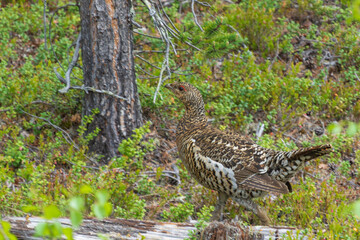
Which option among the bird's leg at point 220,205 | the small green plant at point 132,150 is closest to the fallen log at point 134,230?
the bird's leg at point 220,205

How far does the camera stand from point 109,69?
604 cm

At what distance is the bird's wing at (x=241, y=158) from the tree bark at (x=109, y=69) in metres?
1.51

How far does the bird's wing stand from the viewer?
4.81m

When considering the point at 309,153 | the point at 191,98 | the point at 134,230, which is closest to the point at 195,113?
the point at 191,98

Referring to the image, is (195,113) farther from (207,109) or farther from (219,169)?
(207,109)

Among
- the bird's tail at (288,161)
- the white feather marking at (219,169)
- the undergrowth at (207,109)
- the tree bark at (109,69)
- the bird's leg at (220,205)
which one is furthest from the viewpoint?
the tree bark at (109,69)

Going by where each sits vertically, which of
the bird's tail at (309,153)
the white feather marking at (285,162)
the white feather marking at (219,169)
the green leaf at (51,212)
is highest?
the green leaf at (51,212)

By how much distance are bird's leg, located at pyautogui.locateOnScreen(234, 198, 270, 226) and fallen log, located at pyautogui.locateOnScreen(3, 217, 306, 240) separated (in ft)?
2.53

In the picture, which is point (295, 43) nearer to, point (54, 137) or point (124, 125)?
point (124, 125)

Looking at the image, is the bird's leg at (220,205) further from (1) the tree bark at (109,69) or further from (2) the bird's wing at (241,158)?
(1) the tree bark at (109,69)

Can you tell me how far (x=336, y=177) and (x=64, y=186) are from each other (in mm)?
3961

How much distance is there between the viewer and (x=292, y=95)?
7.89m

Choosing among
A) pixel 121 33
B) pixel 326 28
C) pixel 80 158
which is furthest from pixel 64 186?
pixel 326 28

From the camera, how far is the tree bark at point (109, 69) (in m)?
5.87
